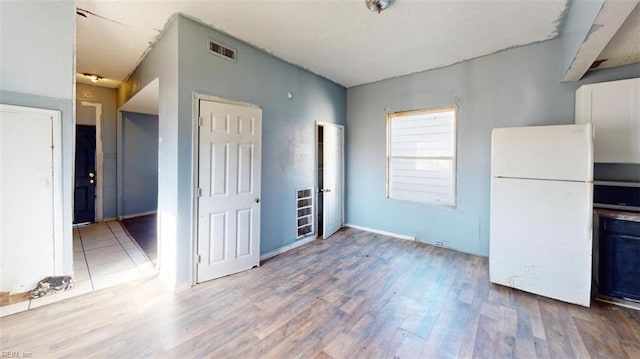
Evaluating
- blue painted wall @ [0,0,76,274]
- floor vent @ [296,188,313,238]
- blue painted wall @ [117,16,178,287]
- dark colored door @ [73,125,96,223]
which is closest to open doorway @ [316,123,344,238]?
floor vent @ [296,188,313,238]

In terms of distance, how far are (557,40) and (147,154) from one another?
24.8ft

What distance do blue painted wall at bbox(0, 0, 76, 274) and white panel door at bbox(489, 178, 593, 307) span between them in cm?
446

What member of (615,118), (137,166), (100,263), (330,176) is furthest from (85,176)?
(615,118)

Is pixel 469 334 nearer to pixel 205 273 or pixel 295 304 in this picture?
pixel 295 304

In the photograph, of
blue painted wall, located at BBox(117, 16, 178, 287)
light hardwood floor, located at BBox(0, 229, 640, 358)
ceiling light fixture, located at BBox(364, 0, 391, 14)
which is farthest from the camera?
blue painted wall, located at BBox(117, 16, 178, 287)

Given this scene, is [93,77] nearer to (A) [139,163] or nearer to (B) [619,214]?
(A) [139,163]

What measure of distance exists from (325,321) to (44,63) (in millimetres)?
3475

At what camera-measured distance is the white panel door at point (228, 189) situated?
9.60 ft

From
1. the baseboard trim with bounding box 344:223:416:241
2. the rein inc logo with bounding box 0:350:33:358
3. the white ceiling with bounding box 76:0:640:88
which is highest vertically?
the white ceiling with bounding box 76:0:640:88

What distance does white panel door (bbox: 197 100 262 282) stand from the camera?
9.60ft

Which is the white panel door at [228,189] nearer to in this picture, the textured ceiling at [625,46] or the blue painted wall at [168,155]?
the blue painted wall at [168,155]

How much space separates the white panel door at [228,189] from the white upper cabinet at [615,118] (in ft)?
12.5

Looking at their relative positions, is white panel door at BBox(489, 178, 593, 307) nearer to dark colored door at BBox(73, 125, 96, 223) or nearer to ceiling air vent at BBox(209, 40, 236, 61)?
ceiling air vent at BBox(209, 40, 236, 61)

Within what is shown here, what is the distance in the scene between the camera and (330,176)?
15.7 feet
